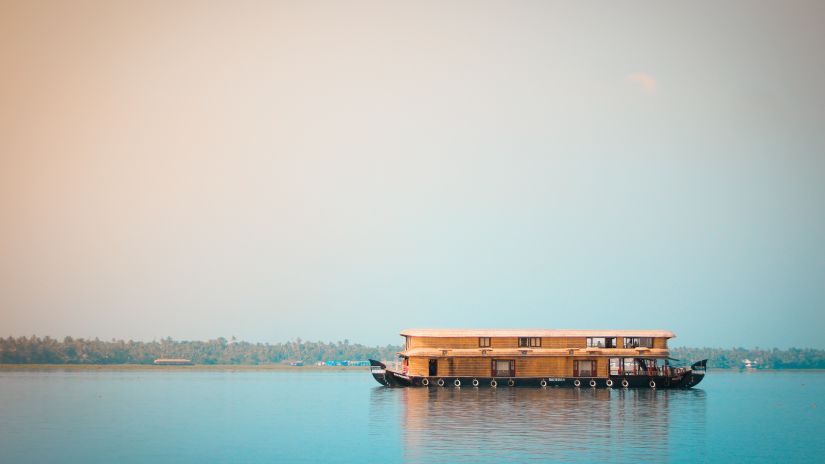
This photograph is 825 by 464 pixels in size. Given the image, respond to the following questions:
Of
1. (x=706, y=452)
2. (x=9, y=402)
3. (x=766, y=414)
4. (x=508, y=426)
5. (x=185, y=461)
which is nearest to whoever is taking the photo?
(x=185, y=461)

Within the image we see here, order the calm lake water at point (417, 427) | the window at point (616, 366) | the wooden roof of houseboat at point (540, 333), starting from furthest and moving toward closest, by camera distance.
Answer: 1. the window at point (616, 366)
2. the wooden roof of houseboat at point (540, 333)
3. the calm lake water at point (417, 427)

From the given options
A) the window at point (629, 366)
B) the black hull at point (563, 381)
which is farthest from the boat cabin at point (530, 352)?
the black hull at point (563, 381)

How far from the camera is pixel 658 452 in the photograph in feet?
134

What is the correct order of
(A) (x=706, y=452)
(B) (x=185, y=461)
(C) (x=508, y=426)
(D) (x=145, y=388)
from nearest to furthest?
(B) (x=185, y=461) → (A) (x=706, y=452) → (C) (x=508, y=426) → (D) (x=145, y=388)

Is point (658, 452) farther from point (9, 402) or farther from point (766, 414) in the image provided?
point (9, 402)

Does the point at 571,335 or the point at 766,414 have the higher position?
the point at 571,335

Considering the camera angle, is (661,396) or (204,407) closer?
(204,407)

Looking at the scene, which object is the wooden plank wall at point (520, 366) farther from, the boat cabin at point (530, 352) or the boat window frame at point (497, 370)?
the boat window frame at point (497, 370)

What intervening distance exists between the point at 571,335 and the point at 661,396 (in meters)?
8.50

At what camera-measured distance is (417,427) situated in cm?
4828

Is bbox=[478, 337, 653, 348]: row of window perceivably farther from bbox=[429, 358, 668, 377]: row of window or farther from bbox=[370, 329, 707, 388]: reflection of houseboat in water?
bbox=[429, 358, 668, 377]: row of window

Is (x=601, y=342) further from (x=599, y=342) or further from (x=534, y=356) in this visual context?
(x=534, y=356)

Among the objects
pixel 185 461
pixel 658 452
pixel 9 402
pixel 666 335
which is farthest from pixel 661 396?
pixel 9 402

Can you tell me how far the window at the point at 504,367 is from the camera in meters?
76.0
